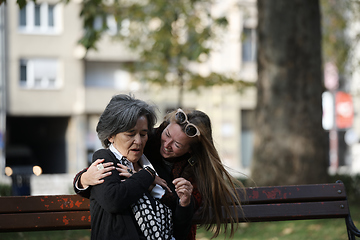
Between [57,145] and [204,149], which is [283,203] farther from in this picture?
[57,145]

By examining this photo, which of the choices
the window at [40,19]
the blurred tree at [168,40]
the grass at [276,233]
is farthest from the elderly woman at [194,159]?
the window at [40,19]

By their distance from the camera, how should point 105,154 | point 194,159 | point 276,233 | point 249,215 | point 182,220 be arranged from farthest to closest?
point 276,233 → point 249,215 → point 194,159 → point 182,220 → point 105,154

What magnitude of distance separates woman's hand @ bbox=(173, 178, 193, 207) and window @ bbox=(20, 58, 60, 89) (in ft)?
78.5

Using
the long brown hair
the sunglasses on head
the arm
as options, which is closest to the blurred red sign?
the long brown hair

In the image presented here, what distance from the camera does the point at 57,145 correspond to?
91.2ft

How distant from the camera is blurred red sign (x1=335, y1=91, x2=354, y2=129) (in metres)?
27.5

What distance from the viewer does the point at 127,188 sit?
2.66 metres

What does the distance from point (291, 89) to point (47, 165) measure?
2115 centimetres

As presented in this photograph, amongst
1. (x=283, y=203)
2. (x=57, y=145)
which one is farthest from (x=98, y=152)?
(x=57, y=145)

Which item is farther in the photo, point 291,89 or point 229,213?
point 291,89

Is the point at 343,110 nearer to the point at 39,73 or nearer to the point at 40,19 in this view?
the point at 39,73

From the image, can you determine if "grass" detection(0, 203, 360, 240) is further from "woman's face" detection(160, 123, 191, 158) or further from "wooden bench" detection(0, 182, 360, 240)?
"woman's face" detection(160, 123, 191, 158)

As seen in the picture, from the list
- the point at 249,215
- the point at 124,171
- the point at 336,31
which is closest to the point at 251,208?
the point at 249,215

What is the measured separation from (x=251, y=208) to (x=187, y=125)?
2.78ft
